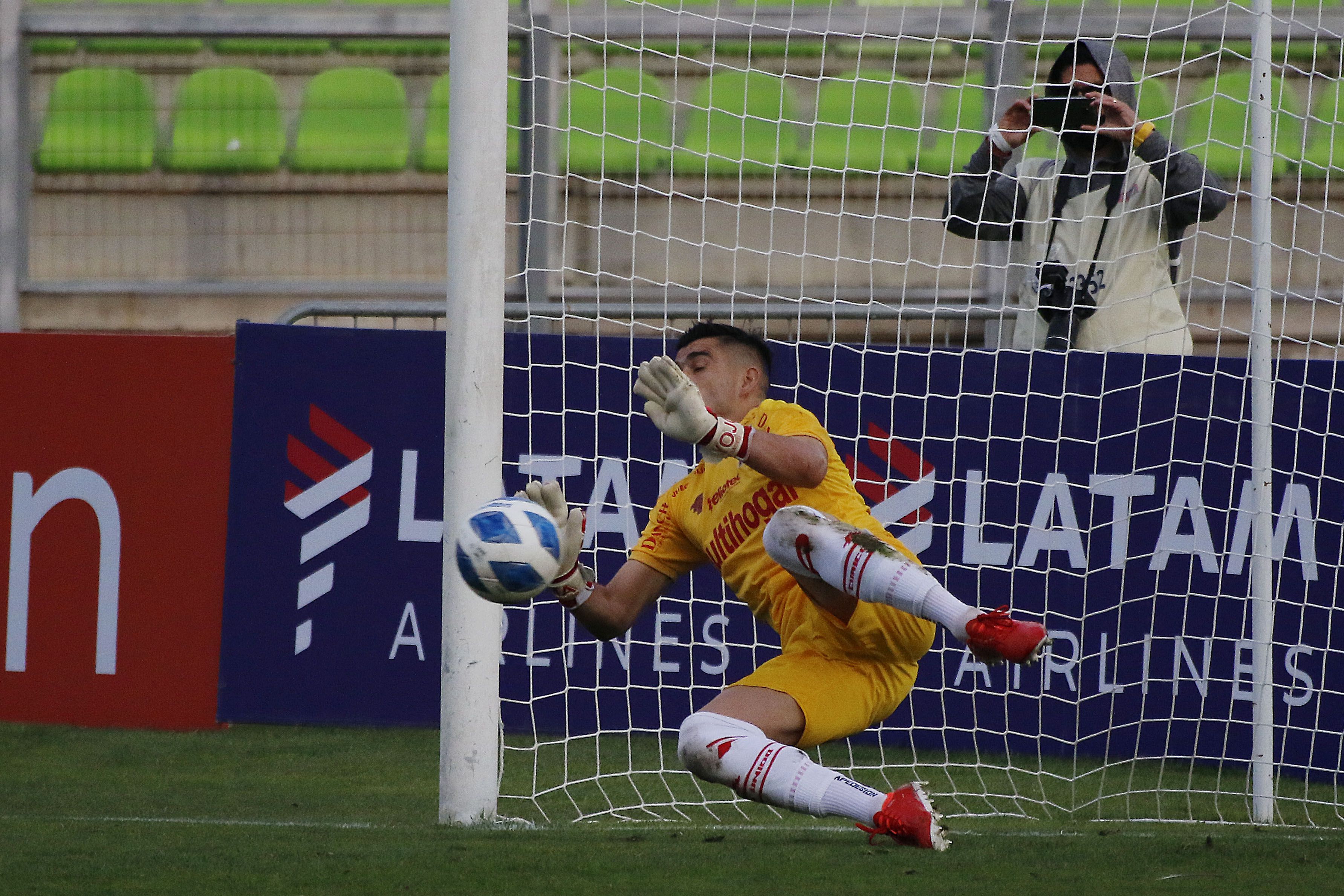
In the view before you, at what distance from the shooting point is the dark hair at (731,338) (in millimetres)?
4156

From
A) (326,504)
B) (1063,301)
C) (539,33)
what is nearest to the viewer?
(1063,301)

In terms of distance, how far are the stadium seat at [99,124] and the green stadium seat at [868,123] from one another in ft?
13.5

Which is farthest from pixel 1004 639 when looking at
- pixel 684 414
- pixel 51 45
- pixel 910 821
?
pixel 51 45

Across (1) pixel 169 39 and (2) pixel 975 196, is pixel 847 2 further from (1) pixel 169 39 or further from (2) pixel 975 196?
(1) pixel 169 39

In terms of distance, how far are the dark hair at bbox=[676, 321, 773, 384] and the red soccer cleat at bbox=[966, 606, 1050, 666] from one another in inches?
39.6

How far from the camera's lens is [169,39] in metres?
9.23

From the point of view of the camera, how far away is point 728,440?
361 centimetres

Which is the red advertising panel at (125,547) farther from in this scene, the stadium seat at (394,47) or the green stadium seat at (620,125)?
the stadium seat at (394,47)

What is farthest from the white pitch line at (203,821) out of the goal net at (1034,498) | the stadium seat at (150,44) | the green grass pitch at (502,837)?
the stadium seat at (150,44)

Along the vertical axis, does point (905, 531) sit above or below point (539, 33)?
below

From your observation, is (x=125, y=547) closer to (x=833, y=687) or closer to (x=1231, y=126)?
(x=833, y=687)

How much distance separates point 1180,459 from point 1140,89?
82.3 inches

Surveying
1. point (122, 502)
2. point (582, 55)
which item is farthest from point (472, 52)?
point (582, 55)

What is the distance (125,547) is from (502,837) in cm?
293
